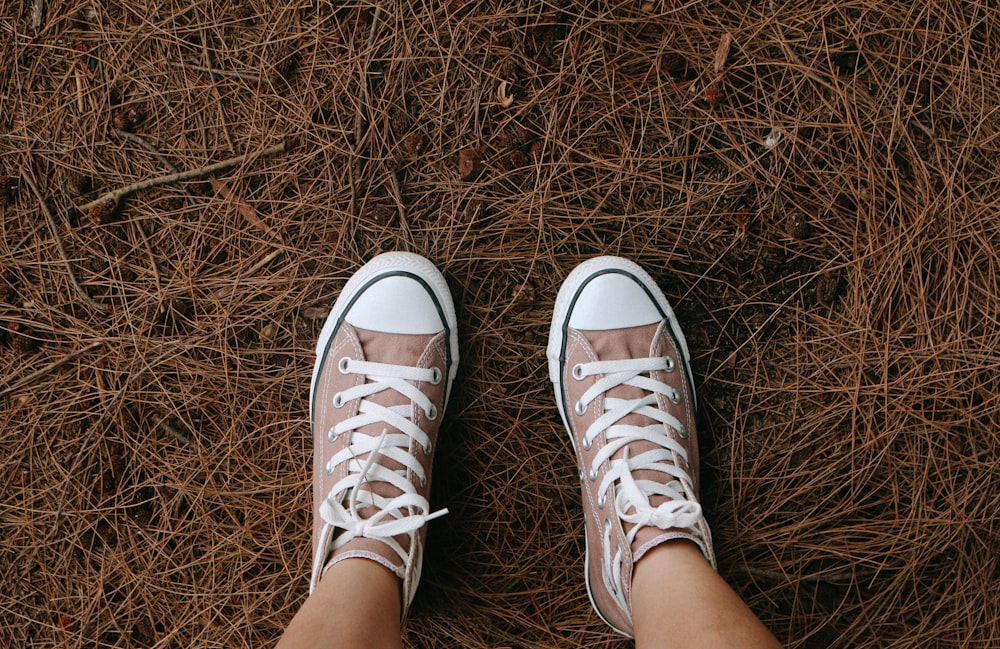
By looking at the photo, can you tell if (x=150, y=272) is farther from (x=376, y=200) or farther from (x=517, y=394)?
(x=517, y=394)

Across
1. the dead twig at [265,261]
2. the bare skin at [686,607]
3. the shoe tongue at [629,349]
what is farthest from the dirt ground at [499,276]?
the bare skin at [686,607]

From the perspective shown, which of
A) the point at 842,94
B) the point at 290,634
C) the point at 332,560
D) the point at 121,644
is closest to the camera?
the point at 290,634

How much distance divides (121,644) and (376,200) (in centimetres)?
130

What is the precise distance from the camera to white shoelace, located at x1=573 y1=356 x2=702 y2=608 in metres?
1.37

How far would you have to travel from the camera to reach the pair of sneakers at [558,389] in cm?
145

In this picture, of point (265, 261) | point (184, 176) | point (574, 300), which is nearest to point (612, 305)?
point (574, 300)

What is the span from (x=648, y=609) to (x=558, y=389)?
1.72 ft

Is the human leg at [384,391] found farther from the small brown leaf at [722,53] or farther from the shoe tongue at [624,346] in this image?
the small brown leaf at [722,53]

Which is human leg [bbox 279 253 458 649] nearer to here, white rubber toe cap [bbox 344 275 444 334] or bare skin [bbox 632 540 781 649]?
white rubber toe cap [bbox 344 275 444 334]

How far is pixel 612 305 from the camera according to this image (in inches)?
58.8

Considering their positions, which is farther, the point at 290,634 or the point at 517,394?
the point at 517,394

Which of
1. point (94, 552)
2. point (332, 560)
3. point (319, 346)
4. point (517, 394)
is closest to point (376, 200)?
point (319, 346)

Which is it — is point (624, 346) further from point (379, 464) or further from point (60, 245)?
point (60, 245)

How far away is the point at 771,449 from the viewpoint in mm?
1524
